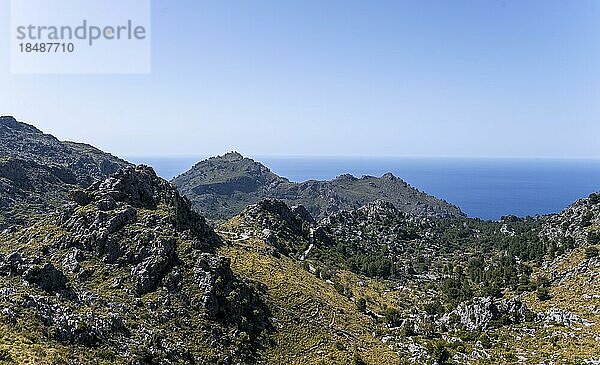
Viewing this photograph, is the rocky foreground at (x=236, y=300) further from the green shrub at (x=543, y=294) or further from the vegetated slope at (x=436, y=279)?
the vegetated slope at (x=436, y=279)

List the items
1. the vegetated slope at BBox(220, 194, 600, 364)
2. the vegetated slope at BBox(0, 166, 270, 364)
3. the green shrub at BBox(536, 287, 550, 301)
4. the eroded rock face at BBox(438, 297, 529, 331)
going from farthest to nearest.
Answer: the green shrub at BBox(536, 287, 550, 301) < the eroded rock face at BBox(438, 297, 529, 331) < the vegetated slope at BBox(220, 194, 600, 364) < the vegetated slope at BBox(0, 166, 270, 364)

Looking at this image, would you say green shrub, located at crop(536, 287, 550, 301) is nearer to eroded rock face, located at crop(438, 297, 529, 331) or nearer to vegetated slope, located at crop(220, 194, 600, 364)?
vegetated slope, located at crop(220, 194, 600, 364)

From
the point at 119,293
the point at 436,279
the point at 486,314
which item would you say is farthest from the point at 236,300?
the point at 436,279

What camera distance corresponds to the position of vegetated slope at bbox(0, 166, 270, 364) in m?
49.9

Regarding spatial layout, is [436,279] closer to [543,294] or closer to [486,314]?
[543,294]

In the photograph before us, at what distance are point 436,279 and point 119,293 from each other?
3485 inches

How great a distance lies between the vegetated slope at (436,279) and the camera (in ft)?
219

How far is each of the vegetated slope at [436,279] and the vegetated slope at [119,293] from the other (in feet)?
32.4

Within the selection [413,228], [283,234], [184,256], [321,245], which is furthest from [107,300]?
[413,228]

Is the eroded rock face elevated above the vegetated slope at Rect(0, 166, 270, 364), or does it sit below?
below

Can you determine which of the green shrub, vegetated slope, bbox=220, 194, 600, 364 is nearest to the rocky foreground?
the green shrub

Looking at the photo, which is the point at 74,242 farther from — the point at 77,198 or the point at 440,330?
→ the point at 440,330

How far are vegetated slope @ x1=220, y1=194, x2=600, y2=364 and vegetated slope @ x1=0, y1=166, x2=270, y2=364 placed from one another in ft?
32.4

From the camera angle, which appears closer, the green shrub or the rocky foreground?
the rocky foreground
